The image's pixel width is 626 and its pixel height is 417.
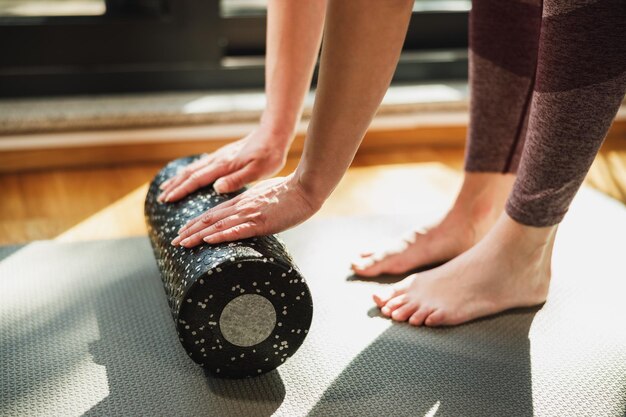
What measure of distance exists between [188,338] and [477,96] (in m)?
0.70

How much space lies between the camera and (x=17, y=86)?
6.32 feet

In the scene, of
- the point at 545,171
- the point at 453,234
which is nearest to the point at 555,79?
the point at 545,171

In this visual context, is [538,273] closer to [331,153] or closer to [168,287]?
[331,153]

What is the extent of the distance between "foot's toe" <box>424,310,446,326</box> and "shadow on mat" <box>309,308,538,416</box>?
0.01 metres

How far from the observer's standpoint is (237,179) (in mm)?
1200

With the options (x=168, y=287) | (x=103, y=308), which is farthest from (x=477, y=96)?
(x=103, y=308)

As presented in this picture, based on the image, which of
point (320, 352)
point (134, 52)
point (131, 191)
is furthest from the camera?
point (134, 52)

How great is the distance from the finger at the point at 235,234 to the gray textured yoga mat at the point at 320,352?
8.4 inches

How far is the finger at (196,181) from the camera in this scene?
3.86 ft

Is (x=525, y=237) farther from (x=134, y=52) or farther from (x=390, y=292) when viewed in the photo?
(x=134, y=52)

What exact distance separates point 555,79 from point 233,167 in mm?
554

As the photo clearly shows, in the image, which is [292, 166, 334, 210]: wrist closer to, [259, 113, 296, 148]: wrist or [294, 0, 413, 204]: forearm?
[294, 0, 413, 204]: forearm

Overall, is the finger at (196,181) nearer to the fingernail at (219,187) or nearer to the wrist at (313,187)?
the fingernail at (219,187)

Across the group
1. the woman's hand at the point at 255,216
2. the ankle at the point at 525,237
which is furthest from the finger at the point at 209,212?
the ankle at the point at 525,237
